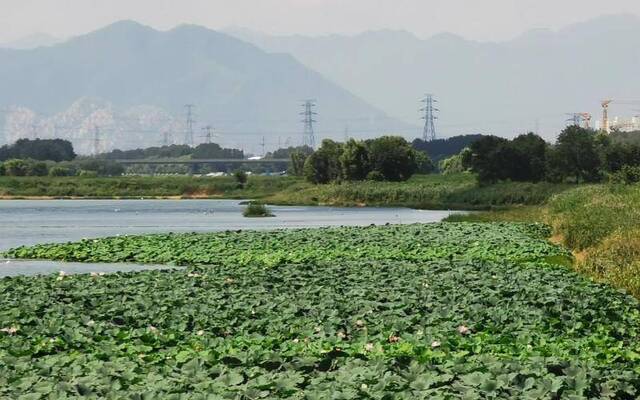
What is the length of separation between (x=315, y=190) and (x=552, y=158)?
28367 millimetres

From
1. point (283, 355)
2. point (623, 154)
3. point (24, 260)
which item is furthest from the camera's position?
point (623, 154)

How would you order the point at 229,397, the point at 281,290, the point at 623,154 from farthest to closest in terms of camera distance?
the point at 623,154, the point at 281,290, the point at 229,397

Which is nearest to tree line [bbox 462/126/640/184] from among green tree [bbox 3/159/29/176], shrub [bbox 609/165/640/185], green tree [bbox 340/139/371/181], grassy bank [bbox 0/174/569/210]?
grassy bank [bbox 0/174/569/210]

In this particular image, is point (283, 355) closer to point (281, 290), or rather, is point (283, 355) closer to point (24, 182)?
point (281, 290)

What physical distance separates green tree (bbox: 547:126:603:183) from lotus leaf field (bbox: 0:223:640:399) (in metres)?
89.4

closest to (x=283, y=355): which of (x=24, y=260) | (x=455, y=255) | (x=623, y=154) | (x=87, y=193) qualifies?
(x=455, y=255)

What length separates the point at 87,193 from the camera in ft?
540

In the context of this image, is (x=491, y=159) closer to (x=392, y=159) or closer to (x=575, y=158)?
→ (x=575, y=158)

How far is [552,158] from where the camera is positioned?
415 feet

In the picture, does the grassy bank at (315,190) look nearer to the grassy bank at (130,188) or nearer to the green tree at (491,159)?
the grassy bank at (130,188)

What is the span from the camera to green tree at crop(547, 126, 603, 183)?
405 ft

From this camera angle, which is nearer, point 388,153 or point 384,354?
point 384,354

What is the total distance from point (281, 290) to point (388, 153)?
120575 millimetres

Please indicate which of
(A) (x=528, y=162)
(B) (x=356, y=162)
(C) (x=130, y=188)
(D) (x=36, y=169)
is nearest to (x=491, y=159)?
(A) (x=528, y=162)
